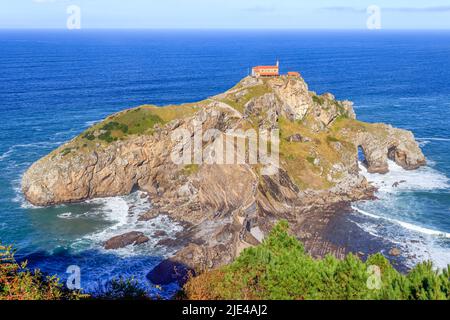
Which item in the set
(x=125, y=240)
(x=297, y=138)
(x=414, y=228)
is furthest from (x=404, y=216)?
(x=125, y=240)

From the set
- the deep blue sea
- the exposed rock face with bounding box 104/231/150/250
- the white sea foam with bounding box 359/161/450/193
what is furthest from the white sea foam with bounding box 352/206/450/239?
the exposed rock face with bounding box 104/231/150/250

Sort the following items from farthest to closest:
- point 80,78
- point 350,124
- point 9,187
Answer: point 80,78, point 350,124, point 9,187

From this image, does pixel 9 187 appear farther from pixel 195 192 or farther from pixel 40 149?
pixel 195 192

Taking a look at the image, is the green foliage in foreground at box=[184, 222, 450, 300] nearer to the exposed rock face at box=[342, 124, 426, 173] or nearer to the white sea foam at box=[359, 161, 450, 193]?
the white sea foam at box=[359, 161, 450, 193]

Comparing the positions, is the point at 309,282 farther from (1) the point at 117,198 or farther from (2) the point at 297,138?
(2) the point at 297,138

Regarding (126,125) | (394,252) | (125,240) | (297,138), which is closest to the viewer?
(394,252)

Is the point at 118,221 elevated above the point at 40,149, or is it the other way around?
the point at 40,149

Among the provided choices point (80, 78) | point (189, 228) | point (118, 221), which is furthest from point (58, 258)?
point (80, 78)
